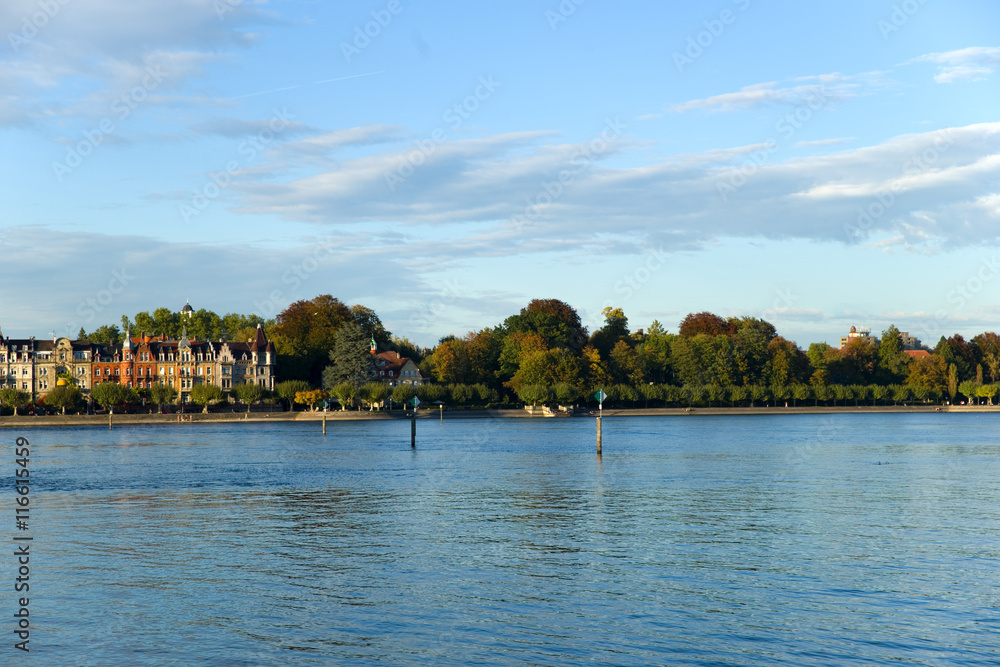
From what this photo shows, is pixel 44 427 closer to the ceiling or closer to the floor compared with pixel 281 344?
closer to the floor

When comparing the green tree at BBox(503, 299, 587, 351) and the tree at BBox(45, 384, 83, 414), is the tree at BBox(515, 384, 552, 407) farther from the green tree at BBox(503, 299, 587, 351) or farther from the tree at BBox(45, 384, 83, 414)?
the tree at BBox(45, 384, 83, 414)

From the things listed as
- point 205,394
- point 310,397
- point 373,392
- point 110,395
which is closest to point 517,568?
point 310,397

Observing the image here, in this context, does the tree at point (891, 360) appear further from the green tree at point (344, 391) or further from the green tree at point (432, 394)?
the green tree at point (344, 391)

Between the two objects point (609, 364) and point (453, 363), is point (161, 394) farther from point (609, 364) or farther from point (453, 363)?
point (609, 364)

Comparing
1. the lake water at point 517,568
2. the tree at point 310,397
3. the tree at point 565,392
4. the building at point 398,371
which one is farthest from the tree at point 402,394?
the lake water at point 517,568

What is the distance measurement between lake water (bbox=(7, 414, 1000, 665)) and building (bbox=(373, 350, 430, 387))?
120 meters

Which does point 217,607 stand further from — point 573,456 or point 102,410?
point 102,410

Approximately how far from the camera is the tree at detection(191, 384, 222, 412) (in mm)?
148125

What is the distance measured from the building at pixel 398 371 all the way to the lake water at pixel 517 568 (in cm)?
11999

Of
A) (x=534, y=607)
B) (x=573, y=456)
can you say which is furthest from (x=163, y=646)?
(x=573, y=456)

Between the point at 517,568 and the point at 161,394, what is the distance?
13346cm

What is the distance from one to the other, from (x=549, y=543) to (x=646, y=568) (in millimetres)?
4655

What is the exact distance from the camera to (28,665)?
56.1 feet

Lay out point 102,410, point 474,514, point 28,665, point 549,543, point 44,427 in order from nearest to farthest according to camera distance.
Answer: point 28,665 → point 549,543 → point 474,514 → point 44,427 → point 102,410
